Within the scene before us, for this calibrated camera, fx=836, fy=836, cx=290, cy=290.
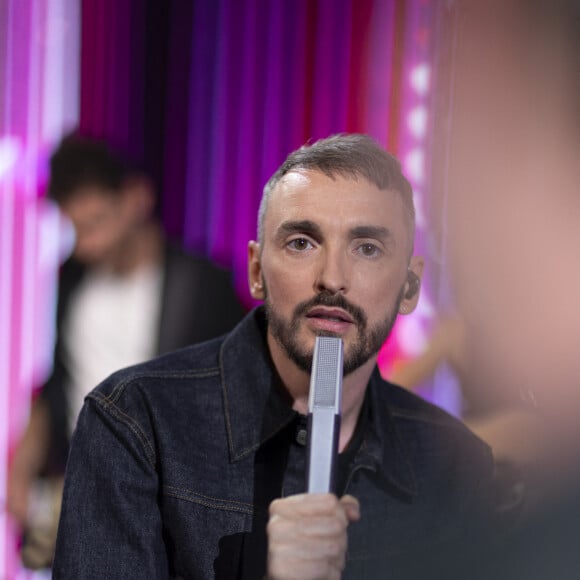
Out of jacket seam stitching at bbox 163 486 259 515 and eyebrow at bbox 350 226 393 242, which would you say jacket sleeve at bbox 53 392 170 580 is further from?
eyebrow at bbox 350 226 393 242

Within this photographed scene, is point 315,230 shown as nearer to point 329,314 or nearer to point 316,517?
point 329,314

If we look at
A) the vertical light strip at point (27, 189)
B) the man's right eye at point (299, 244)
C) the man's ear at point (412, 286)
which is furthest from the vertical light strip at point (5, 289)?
the man's ear at point (412, 286)

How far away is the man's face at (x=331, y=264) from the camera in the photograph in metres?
1.26

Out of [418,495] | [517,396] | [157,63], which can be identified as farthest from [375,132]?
[418,495]

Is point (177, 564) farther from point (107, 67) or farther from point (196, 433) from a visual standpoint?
point (107, 67)

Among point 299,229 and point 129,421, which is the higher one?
point 299,229

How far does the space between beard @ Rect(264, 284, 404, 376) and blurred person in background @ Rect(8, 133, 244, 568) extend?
1.98ft

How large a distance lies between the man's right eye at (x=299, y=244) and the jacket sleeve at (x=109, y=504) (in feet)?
1.20

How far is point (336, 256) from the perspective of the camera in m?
1.26

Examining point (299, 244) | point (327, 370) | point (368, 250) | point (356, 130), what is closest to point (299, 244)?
point (299, 244)

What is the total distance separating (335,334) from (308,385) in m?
0.15

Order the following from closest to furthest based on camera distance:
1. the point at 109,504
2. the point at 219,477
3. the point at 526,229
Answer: the point at 109,504 < the point at 219,477 < the point at 526,229

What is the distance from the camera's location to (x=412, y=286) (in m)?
1.45

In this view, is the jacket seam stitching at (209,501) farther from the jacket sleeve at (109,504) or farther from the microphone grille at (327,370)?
the microphone grille at (327,370)
